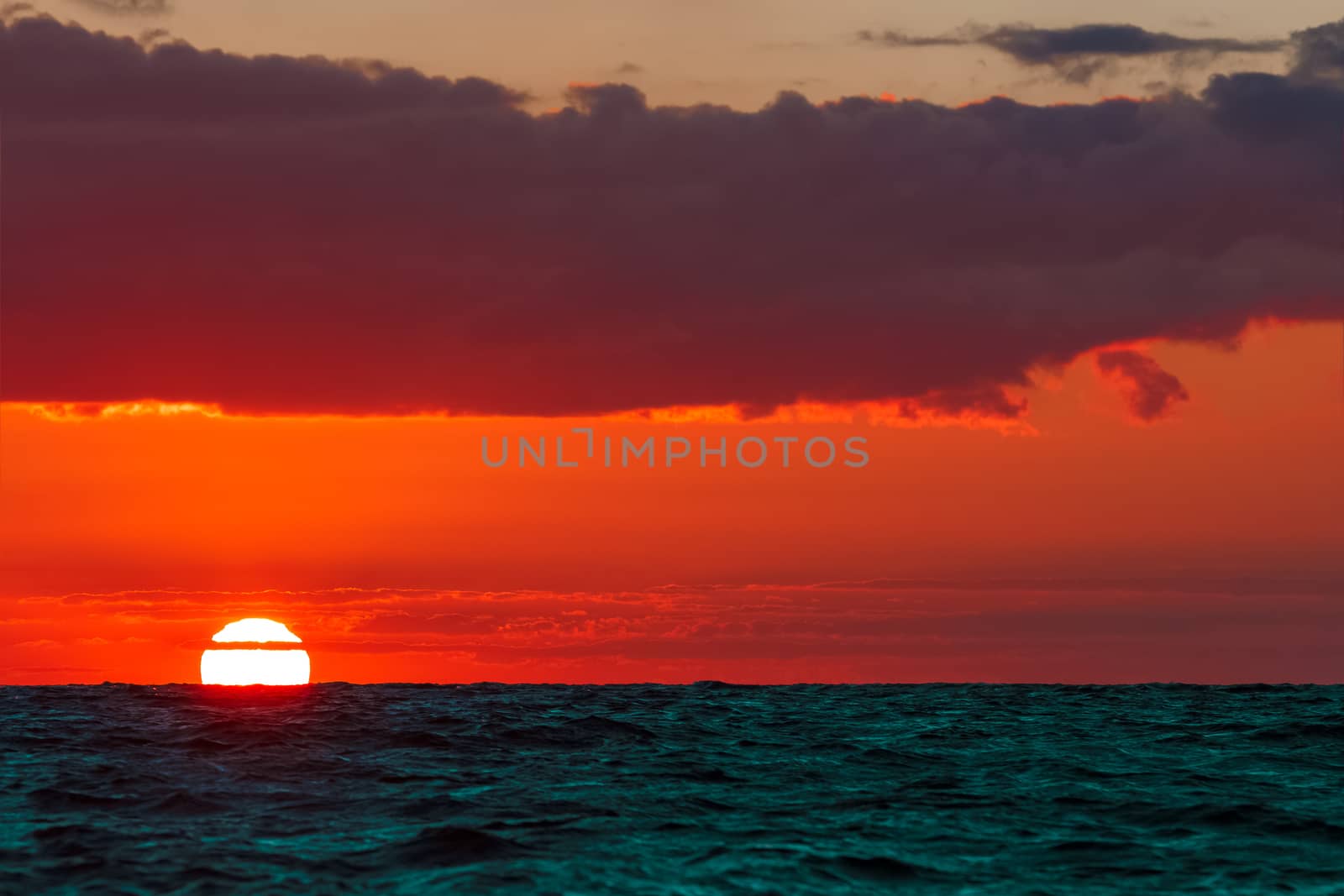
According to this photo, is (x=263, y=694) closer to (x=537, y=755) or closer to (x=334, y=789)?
(x=537, y=755)

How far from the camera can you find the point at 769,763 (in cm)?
4484

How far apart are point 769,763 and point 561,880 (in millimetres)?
18276

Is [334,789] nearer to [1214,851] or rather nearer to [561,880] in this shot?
[561,880]

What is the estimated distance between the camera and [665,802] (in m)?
36.5

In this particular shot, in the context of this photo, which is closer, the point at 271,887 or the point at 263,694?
the point at 271,887

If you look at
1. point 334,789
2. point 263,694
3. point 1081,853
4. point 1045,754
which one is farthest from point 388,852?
point 263,694

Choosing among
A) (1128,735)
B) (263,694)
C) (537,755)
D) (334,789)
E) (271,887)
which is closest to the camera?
(271,887)

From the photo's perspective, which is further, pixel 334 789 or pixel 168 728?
pixel 168 728

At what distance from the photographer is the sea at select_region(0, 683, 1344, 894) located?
2806 cm

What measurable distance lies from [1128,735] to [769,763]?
16710 millimetres

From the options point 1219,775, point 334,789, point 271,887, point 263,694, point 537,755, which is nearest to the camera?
point 271,887

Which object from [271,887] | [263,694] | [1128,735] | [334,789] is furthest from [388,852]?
[263,694]

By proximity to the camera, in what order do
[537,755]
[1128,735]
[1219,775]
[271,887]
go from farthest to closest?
[1128,735]
[537,755]
[1219,775]
[271,887]

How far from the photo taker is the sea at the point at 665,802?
1105 inches
